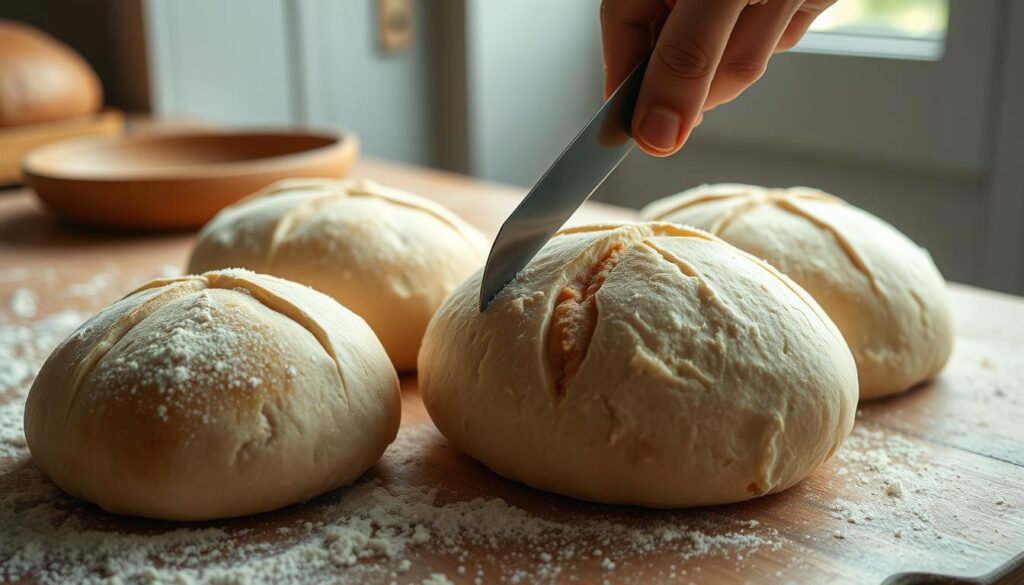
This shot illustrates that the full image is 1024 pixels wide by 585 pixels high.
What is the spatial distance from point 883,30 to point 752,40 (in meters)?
1.65

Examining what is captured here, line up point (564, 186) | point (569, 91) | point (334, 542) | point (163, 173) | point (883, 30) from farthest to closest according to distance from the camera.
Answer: point (569, 91)
point (883, 30)
point (163, 173)
point (564, 186)
point (334, 542)

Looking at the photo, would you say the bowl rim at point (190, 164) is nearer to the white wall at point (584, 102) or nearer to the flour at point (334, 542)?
the white wall at point (584, 102)

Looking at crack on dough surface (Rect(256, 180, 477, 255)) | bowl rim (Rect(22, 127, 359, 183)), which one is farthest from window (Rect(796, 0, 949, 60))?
crack on dough surface (Rect(256, 180, 477, 255))

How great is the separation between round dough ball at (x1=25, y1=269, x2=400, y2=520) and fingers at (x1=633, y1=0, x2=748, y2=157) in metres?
0.36

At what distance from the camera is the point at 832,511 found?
3.05 feet

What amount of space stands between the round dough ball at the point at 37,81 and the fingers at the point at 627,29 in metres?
1.75

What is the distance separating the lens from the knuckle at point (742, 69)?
1.06 meters

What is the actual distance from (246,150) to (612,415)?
1528mm

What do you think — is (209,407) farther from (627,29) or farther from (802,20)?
(802,20)

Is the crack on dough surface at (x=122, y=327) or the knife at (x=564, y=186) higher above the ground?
the knife at (x=564, y=186)

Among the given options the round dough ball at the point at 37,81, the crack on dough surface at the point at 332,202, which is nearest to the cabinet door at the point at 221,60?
the round dough ball at the point at 37,81

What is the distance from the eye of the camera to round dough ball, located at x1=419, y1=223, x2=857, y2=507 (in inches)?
35.3

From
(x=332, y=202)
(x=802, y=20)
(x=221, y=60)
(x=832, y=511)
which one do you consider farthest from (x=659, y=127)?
(x=221, y=60)

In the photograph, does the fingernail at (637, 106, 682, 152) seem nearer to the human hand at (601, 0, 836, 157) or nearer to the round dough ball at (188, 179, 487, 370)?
the human hand at (601, 0, 836, 157)
